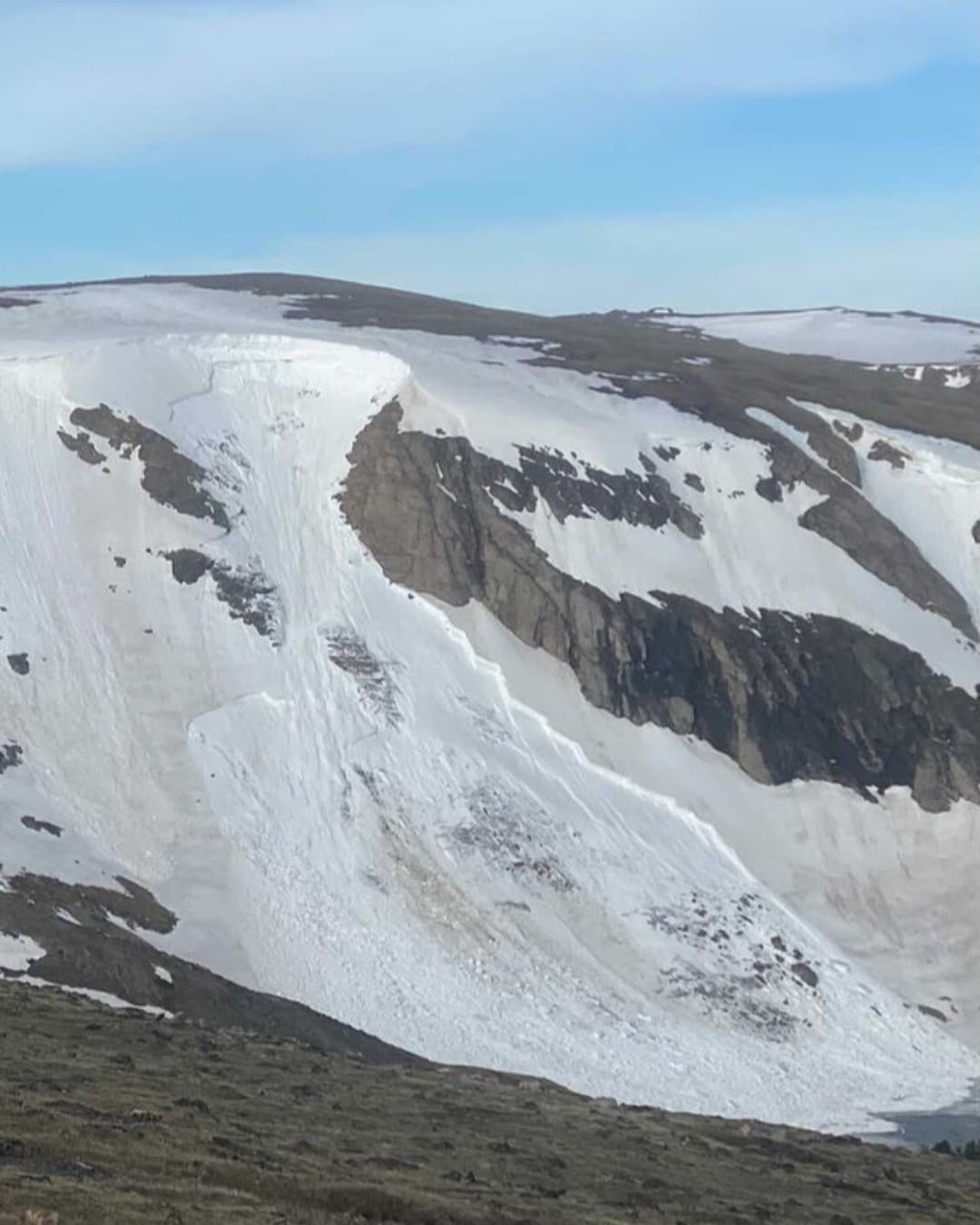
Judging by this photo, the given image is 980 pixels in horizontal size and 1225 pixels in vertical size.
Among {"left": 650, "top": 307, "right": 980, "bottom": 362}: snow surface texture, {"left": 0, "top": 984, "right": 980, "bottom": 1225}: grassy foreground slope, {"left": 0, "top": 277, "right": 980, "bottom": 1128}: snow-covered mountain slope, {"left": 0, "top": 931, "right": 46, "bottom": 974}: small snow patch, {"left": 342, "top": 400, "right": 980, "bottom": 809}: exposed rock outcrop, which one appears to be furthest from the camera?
{"left": 650, "top": 307, "right": 980, "bottom": 362}: snow surface texture

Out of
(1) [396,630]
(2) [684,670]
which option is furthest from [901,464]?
(1) [396,630]

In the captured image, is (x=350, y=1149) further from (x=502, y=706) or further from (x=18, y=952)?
(x=502, y=706)

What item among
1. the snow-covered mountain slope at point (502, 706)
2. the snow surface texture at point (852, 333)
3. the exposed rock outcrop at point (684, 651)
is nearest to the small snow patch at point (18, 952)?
the snow-covered mountain slope at point (502, 706)

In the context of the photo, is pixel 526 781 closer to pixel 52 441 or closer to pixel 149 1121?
pixel 52 441

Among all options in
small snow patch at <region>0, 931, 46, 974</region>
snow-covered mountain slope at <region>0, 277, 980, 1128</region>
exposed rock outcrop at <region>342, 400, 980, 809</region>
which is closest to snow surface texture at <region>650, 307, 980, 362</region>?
snow-covered mountain slope at <region>0, 277, 980, 1128</region>

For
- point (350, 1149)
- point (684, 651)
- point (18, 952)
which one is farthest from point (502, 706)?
point (350, 1149)

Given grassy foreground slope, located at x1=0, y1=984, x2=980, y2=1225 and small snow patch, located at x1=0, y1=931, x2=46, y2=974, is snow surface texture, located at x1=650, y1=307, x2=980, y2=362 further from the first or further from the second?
grassy foreground slope, located at x1=0, y1=984, x2=980, y2=1225

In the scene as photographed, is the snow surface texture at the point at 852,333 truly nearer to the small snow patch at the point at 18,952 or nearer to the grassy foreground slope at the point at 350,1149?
the small snow patch at the point at 18,952
